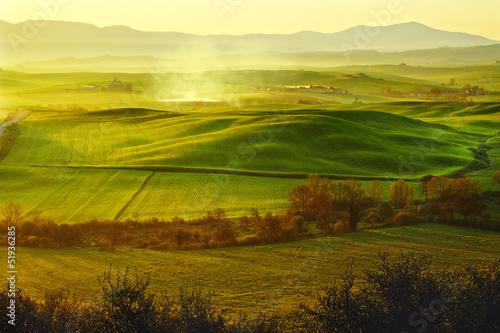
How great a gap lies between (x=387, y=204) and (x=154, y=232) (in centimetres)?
2215

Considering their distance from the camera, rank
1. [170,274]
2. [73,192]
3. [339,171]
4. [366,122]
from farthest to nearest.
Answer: [366,122], [339,171], [73,192], [170,274]

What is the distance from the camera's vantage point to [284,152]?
7269cm

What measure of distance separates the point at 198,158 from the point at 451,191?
114 ft

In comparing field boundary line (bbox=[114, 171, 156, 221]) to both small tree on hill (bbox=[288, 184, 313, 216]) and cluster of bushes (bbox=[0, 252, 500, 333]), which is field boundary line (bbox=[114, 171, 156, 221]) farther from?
cluster of bushes (bbox=[0, 252, 500, 333])

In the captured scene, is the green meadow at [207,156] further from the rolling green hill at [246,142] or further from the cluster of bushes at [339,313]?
the cluster of bushes at [339,313]

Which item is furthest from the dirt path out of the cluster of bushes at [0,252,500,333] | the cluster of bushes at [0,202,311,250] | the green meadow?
the cluster of bushes at [0,252,500,333]

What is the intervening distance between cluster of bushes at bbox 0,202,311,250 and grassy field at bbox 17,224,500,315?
4.71 feet

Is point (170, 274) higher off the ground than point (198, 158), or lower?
lower

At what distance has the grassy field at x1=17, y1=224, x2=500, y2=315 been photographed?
27.6m

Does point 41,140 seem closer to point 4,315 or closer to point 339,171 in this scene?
point 339,171

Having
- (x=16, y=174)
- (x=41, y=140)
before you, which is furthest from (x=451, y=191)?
(x=41, y=140)

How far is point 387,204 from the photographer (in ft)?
152

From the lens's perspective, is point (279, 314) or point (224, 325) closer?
point (224, 325)

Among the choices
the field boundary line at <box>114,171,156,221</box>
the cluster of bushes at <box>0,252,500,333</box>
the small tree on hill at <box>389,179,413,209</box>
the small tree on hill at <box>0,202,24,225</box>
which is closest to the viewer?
the cluster of bushes at <box>0,252,500,333</box>
